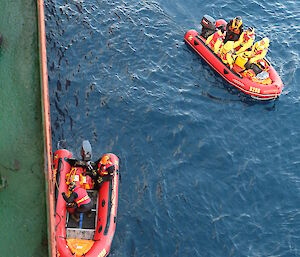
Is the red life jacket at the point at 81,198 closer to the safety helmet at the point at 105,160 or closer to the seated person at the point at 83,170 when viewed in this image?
the seated person at the point at 83,170

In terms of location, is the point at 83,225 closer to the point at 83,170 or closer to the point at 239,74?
the point at 83,170

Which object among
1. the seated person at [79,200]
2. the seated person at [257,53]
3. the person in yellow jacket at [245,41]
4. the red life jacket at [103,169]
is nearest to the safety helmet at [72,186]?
the seated person at [79,200]

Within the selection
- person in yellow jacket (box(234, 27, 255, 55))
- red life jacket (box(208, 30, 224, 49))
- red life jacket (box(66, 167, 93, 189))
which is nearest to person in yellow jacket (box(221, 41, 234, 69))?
person in yellow jacket (box(234, 27, 255, 55))

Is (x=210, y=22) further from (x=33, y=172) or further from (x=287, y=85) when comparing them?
(x=33, y=172)

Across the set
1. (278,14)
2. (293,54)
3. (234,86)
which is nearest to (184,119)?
(234,86)

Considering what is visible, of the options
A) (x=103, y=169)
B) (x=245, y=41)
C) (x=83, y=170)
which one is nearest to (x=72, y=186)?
(x=83, y=170)
